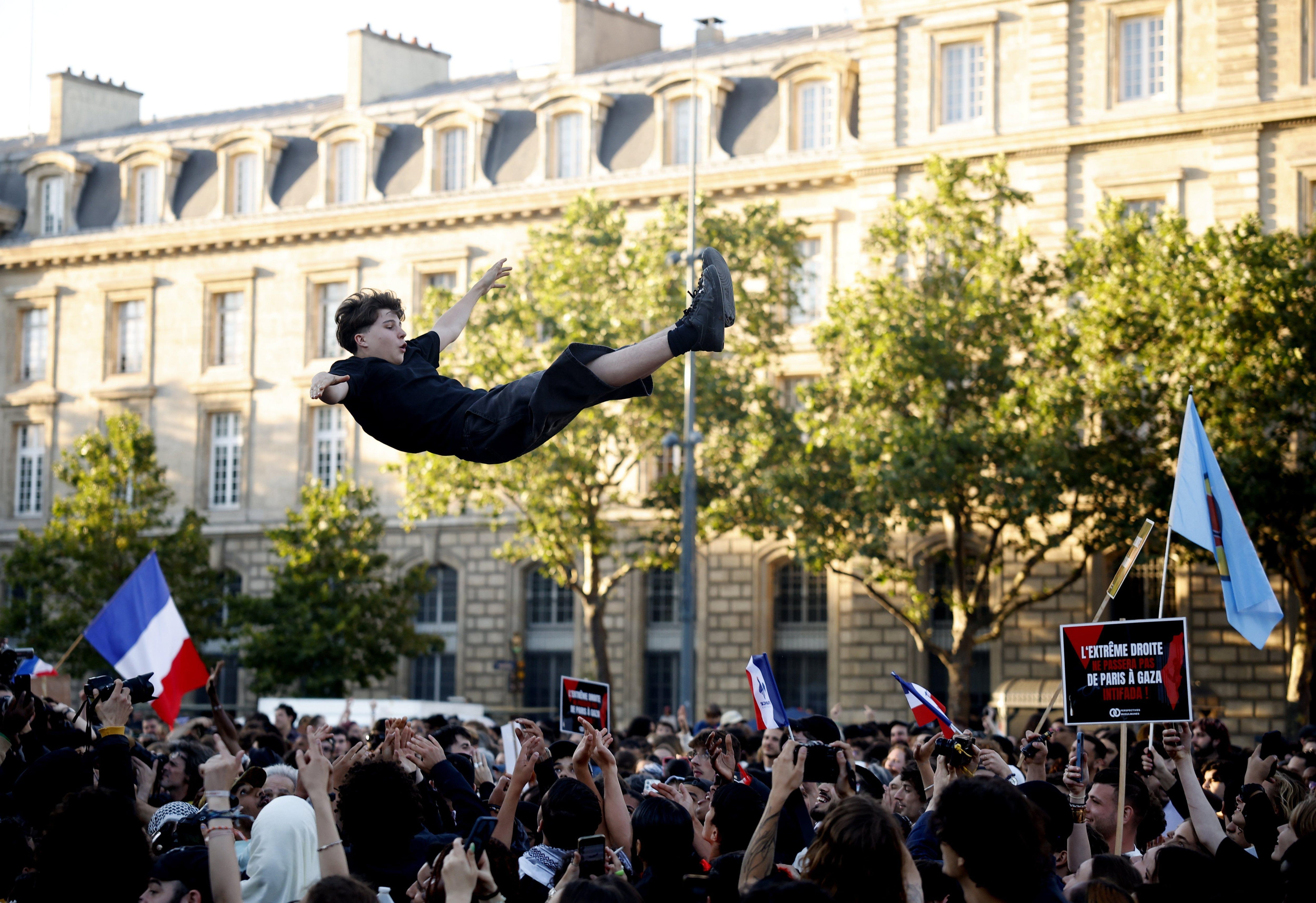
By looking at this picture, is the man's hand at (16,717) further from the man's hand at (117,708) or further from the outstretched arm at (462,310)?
the outstretched arm at (462,310)

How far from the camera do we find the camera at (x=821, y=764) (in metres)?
8.55

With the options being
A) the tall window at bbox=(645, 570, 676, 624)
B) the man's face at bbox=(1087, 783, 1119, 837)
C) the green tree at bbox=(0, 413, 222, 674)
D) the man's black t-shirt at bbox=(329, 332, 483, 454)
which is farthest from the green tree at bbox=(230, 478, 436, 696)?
the man's face at bbox=(1087, 783, 1119, 837)

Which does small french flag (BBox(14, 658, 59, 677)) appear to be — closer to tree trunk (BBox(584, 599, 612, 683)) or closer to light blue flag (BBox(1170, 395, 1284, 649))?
light blue flag (BBox(1170, 395, 1284, 649))

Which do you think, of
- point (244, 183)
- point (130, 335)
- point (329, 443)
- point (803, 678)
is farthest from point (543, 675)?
point (244, 183)

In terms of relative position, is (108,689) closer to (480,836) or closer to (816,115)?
(480,836)

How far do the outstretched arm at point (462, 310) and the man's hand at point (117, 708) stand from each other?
2.60 metres

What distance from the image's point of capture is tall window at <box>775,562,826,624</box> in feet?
127

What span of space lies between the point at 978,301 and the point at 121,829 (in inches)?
977

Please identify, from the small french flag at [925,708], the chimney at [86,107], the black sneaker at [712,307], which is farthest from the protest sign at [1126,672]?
the chimney at [86,107]

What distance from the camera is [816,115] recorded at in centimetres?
3881

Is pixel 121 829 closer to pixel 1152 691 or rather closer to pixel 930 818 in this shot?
pixel 930 818

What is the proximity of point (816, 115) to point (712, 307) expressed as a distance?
104ft

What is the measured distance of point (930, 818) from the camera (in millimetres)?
6766

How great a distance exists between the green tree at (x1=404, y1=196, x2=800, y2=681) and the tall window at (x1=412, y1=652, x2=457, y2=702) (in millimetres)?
9383
